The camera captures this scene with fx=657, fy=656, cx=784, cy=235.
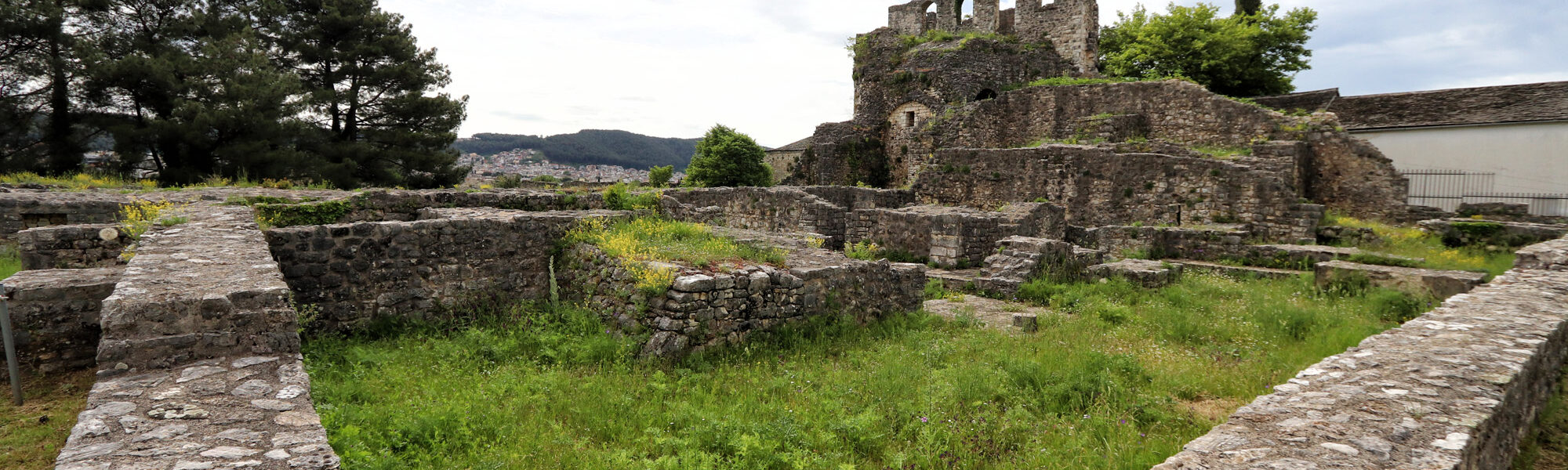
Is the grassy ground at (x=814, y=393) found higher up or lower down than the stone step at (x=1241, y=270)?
lower down

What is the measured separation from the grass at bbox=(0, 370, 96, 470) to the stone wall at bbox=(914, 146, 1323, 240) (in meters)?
18.3

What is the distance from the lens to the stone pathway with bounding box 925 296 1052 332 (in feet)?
28.5

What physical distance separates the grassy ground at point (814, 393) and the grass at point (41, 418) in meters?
1.34

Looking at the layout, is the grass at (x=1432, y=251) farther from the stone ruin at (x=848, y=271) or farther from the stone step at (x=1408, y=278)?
the stone step at (x=1408, y=278)

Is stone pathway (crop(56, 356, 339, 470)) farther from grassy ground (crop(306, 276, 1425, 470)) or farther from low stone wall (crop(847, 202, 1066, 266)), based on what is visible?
low stone wall (crop(847, 202, 1066, 266))

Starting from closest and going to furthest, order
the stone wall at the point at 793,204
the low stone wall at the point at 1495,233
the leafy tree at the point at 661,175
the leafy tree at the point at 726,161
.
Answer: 1. the low stone wall at the point at 1495,233
2. the stone wall at the point at 793,204
3. the leafy tree at the point at 726,161
4. the leafy tree at the point at 661,175

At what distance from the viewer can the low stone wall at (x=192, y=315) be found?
11.2ft

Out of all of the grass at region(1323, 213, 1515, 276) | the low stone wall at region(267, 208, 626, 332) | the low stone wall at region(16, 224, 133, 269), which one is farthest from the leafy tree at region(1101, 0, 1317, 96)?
the low stone wall at region(16, 224, 133, 269)

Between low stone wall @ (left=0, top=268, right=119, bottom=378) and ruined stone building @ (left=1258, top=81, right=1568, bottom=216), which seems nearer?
low stone wall @ (left=0, top=268, right=119, bottom=378)

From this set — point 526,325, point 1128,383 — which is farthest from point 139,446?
point 1128,383

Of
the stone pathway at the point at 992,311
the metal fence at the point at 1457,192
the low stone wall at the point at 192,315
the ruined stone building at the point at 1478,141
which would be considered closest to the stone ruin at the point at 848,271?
the low stone wall at the point at 192,315

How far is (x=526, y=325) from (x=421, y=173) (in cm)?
2476

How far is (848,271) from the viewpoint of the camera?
8008 millimetres

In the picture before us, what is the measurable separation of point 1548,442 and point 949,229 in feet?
31.4
